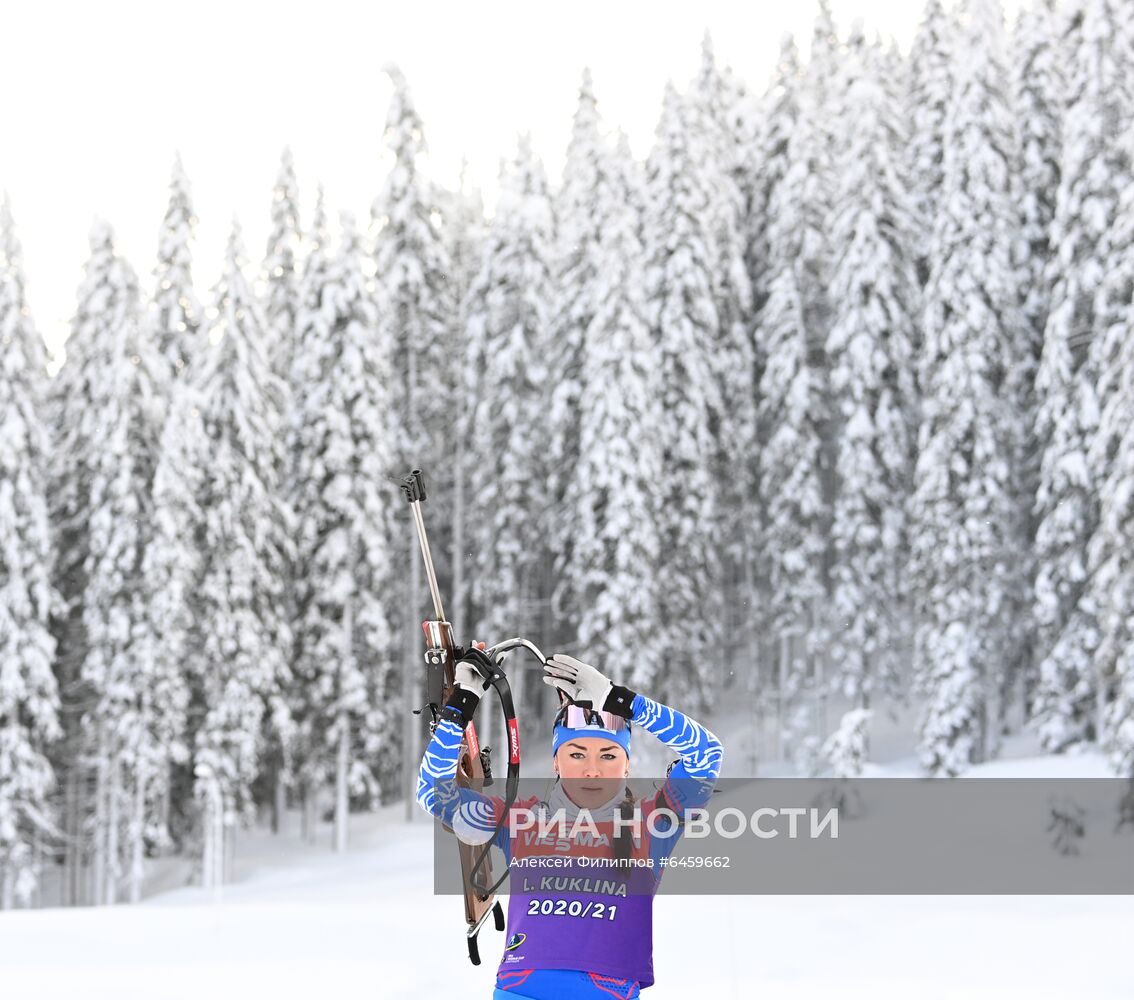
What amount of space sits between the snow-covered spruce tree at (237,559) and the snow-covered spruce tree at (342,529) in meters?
0.78

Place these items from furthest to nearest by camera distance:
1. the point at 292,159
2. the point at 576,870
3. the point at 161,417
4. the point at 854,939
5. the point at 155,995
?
the point at 292,159 → the point at 161,417 → the point at 854,939 → the point at 155,995 → the point at 576,870

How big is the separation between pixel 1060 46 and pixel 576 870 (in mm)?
31504

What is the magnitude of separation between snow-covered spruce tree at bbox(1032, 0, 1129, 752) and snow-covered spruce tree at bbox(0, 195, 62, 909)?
19350mm

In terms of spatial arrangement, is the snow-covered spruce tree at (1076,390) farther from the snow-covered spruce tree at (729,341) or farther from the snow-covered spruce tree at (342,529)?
the snow-covered spruce tree at (342,529)

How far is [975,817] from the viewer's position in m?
25.4

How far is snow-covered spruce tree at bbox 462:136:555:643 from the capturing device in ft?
107

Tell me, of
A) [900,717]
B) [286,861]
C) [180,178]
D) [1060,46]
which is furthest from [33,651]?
[1060,46]

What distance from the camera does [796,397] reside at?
32688mm

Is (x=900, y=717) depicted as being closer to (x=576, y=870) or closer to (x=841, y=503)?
(x=841, y=503)

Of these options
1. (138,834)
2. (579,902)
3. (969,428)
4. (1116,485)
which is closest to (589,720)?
(579,902)

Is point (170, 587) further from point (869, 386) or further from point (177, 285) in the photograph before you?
point (869, 386)

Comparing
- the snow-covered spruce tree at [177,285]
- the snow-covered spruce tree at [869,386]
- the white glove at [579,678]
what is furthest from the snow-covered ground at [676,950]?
the snow-covered spruce tree at [177,285]

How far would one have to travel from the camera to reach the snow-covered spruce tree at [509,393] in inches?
1282

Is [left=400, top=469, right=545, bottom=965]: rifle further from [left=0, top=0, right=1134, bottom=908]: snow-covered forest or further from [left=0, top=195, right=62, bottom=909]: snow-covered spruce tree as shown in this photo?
[left=0, top=195, right=62, bottom=909]: snow-covered spruce tree
